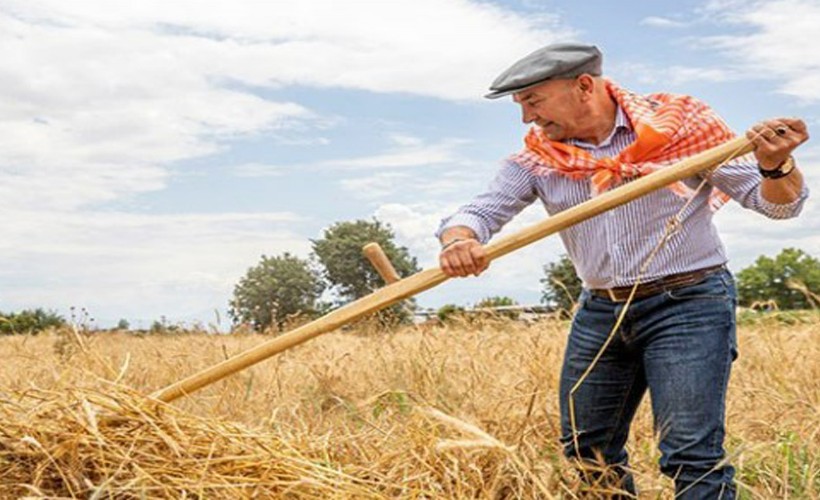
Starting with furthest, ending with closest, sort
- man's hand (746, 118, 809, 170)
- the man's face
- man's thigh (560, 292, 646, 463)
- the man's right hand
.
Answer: man's thigh (560, 292, 646, 463) → the man's face → the man's right hand → man's hand (746, 118, 809, 170)

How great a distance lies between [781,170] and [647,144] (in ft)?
1.35

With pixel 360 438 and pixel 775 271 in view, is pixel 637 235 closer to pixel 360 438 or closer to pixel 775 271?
pixel 360 438

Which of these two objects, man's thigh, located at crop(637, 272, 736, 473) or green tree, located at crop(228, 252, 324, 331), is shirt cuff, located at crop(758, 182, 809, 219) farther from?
green tree, located at crop(228, 252, 324, 331)

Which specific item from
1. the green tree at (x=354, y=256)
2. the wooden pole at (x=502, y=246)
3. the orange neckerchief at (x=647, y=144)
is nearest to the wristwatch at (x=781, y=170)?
the wooden pole at (x=502, y=246)

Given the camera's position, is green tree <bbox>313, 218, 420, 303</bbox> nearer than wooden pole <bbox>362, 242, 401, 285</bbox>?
No

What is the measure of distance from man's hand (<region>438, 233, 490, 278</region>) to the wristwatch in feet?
2.75

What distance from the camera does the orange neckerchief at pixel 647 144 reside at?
350 cm

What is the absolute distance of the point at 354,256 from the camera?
83.2ft

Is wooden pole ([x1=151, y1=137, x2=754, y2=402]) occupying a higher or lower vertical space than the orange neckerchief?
lower

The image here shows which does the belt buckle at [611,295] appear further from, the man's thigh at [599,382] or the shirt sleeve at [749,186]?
the shirt sleeve at [749,186]

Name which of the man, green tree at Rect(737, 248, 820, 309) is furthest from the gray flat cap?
green tree at Rect(737, 248, 820, 309)

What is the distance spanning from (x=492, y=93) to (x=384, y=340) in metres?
4.47

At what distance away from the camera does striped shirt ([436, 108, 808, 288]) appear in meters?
3.41

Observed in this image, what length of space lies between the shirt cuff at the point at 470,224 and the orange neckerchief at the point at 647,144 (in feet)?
0.85
